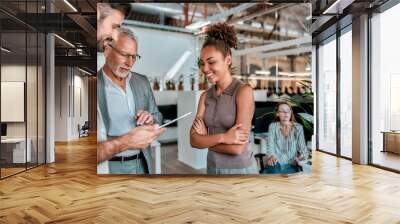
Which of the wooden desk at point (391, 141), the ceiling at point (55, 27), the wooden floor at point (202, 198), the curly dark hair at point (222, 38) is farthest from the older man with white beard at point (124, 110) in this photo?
the wooden desk at point (391, 141)

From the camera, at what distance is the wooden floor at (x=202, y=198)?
3889mm

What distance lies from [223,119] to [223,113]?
92mm

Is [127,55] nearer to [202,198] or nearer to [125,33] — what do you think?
[125,33]

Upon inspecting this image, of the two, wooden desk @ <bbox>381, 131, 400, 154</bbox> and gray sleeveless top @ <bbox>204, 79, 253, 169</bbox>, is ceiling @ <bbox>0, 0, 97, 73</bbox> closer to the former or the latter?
gray sleeveless top @ <bbox>204, 79, 253, 169</bbox>

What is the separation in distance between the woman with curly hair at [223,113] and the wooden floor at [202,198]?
326 millimetres

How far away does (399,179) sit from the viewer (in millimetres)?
5949

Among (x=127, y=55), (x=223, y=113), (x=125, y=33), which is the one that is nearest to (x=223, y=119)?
(x=223, y=113)

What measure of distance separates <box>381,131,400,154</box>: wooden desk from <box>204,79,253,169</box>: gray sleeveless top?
109 inches

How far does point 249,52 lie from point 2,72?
3.95 meters

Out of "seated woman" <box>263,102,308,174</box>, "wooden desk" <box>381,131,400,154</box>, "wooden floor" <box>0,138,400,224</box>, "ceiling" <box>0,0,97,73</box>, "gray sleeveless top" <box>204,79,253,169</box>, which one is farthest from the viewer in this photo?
"wooden desk" <box>381,131,400,154</box>

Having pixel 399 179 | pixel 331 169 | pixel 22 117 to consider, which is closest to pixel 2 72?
pixel 22 117

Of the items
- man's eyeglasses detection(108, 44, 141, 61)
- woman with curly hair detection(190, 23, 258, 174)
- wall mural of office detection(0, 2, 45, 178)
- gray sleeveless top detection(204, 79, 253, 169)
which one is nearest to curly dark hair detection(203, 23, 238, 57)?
woman with curly hair detection(190, 23, 258, 174)

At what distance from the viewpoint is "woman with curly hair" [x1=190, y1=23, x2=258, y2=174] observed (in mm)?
5754

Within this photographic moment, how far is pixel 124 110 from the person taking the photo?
19.1 ft
